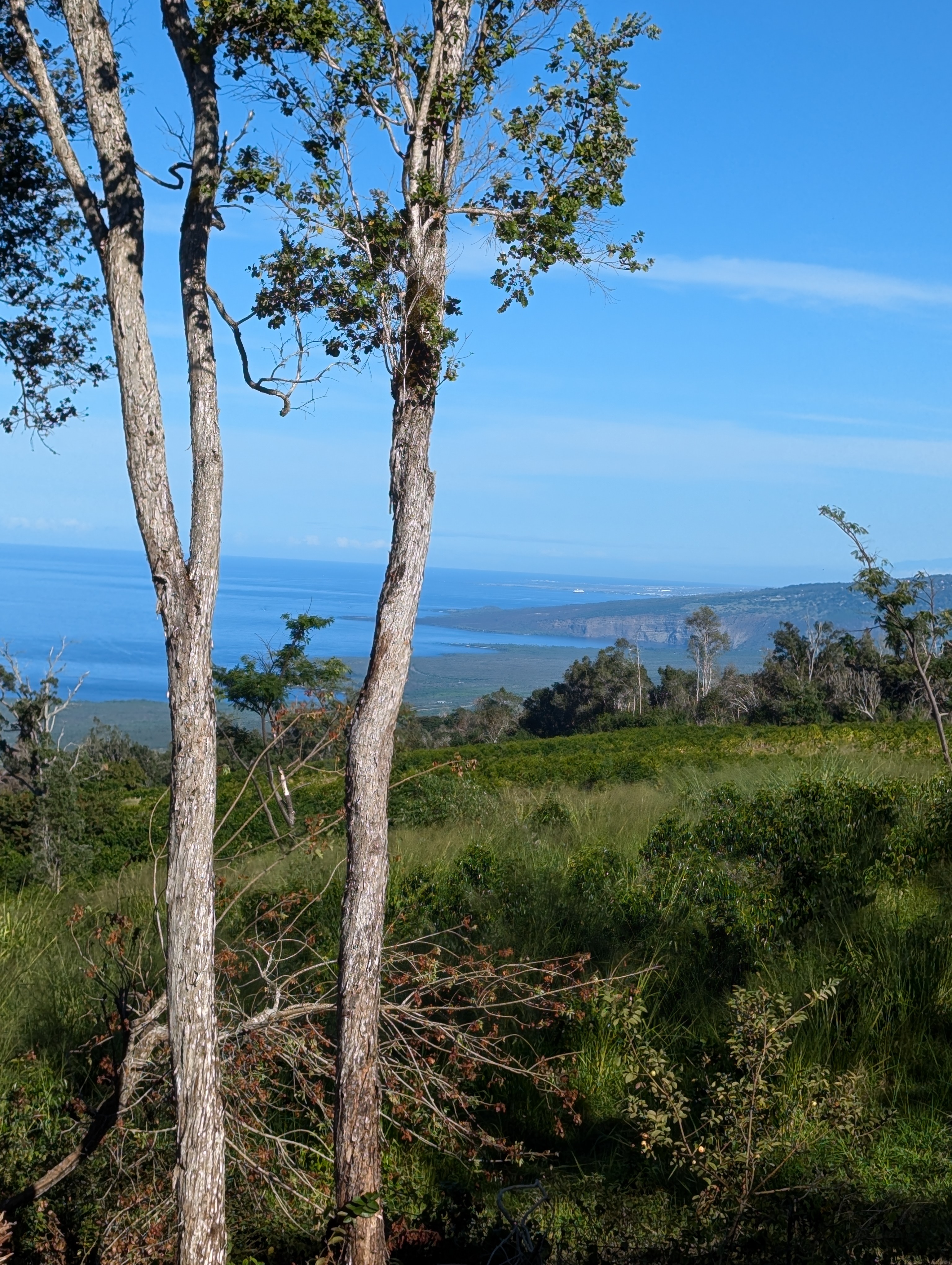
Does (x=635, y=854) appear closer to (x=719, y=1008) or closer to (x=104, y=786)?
(x=719, y=1008)

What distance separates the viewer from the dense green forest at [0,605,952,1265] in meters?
4.06

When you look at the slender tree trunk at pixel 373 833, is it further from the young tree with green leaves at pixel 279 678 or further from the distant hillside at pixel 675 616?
the distant hillside at pixel 675 616

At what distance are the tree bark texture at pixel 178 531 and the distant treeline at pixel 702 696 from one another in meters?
19.8

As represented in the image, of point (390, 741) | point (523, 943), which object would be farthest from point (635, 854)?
point (390, 741)

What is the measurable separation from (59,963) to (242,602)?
125125 millimetres

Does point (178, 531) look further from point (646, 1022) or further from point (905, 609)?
point (905, 609)

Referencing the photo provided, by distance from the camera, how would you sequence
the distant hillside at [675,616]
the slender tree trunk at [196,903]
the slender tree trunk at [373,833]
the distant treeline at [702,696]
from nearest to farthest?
the slender tree trunk at [196,903], the slender tree trunk at [373,833], the distant treeline at [702,696], the distant hillside at [675,616]

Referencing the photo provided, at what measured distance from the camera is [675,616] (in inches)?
4075

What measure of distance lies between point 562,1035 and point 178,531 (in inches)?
143

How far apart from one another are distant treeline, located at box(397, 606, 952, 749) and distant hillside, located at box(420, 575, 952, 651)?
2.07m

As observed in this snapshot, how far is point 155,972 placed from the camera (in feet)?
20.3

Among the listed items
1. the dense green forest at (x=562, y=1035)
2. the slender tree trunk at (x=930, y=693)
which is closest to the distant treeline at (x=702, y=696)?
the slender tree trunk at (x=930, y=693)

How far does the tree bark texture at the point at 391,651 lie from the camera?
150 inches

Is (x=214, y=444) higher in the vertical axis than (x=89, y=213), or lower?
lower
